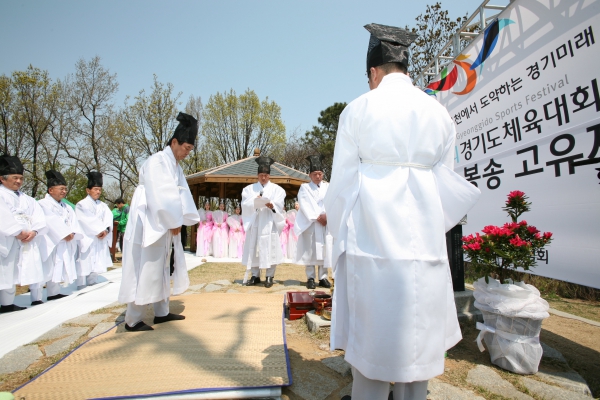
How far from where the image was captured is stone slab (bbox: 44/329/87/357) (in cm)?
303

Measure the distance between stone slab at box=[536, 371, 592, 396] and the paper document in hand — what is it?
14.7ft

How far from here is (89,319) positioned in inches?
159

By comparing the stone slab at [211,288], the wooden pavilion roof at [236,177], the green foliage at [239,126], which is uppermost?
the green foliage at [239,126]

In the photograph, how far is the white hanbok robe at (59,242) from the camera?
211 inches

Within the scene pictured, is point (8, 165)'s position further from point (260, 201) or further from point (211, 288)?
point (260, 201)

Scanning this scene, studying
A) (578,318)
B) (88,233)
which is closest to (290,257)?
(88,233)

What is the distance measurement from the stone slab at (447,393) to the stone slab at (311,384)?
2.27ft

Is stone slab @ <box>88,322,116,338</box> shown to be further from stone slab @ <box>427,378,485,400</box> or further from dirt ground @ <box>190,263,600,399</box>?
stone slab @ <box>427,378,485,400</box>

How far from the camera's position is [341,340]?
1743mm

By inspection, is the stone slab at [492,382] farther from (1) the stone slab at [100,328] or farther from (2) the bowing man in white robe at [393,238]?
(1) the stone slab at [100,328]

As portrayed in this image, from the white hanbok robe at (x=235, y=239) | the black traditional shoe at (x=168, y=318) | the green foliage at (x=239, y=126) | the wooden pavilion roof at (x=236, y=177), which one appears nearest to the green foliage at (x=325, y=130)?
the green foliage at (x=239, y=126)

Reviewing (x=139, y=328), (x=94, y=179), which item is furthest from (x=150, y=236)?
(x=94, y=179)

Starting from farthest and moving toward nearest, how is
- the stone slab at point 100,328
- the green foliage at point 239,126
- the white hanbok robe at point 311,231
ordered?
the green foliage at point 239,126 → the white hanbok robe at point 311,231 → the stone slab at point 100,328

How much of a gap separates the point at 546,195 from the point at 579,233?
58cm
